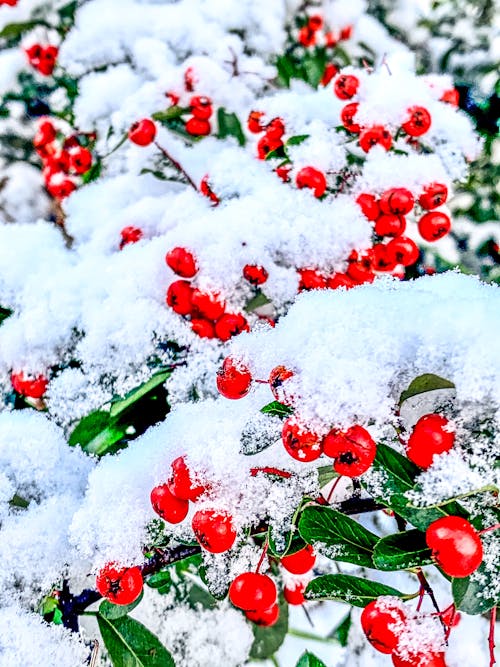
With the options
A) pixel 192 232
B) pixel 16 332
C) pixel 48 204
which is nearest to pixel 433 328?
pixel 192 232

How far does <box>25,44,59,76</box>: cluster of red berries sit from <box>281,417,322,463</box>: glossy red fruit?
3.08 meters

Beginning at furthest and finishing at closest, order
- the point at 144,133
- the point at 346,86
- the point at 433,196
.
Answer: the point at 144,133
the point at 346,86
the point at 433,196

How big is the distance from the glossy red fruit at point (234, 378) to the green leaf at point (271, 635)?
0.99 m

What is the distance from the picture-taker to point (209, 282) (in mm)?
1708

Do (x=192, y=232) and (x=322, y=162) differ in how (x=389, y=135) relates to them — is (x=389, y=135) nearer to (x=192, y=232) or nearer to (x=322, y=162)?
(x=322, y=162)

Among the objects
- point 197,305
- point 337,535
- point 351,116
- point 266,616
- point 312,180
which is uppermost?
point 351,116

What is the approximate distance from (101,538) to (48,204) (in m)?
5.16

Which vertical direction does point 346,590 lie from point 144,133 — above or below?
below

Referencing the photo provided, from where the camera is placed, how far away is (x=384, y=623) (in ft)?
3.64

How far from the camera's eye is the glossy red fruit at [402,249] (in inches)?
72.3

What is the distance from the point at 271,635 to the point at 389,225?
1.37m

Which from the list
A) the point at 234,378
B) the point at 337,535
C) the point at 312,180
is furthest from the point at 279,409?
the point at 312,180

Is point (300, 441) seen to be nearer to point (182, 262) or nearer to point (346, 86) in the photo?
point (182, 262)

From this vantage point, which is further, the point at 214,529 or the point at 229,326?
the point at 229,326
